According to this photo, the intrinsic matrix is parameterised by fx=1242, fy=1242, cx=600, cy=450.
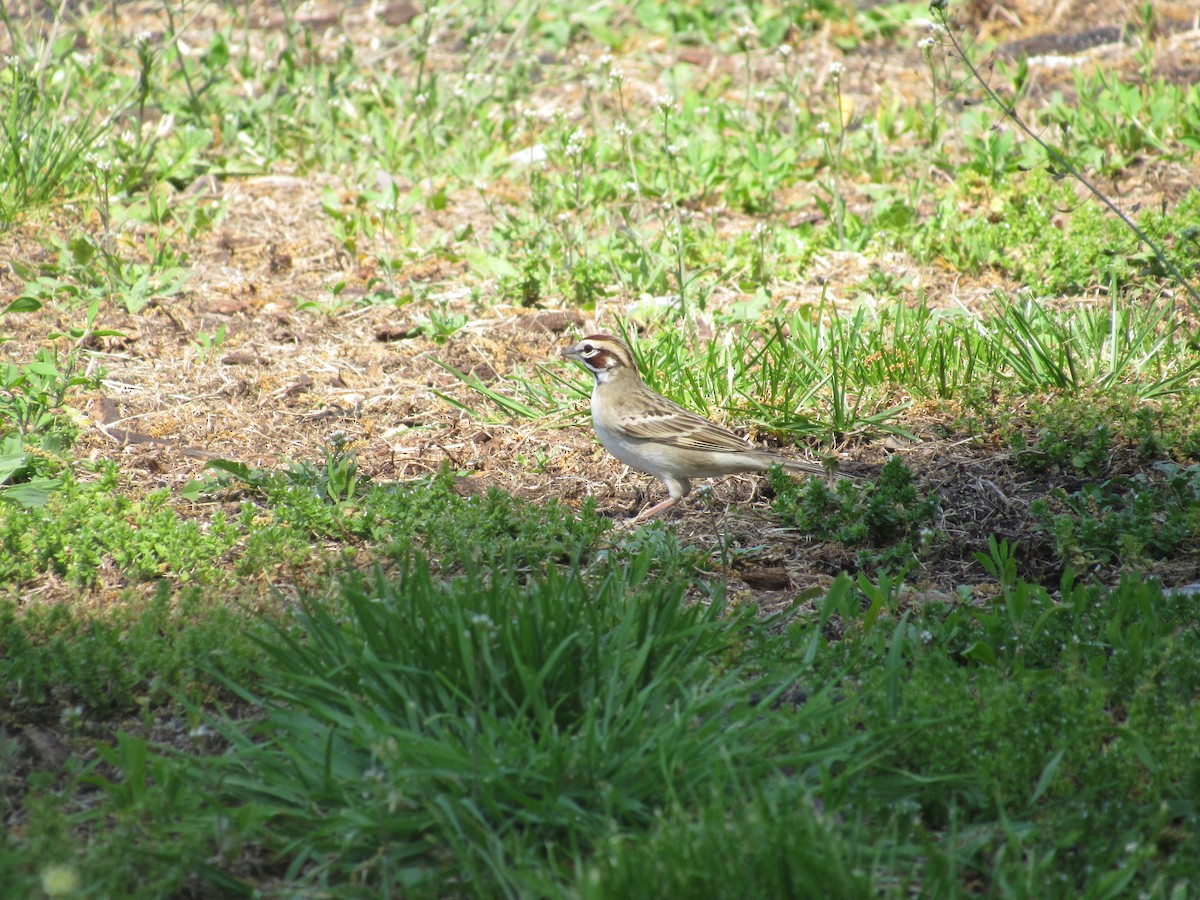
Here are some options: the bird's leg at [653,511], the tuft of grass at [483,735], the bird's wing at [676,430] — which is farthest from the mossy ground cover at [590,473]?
the bird's wing at [676,430]

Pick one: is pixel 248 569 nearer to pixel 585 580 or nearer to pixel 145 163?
pixel 585 580

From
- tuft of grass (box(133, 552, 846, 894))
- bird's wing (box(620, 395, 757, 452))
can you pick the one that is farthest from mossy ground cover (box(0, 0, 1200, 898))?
bird's wing (box(620, 395, 757, 452))

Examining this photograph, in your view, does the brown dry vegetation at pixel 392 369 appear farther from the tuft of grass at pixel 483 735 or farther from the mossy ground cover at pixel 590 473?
the tuft of grass at pixel 483 735

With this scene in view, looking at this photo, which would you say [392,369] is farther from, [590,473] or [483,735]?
[483,735]

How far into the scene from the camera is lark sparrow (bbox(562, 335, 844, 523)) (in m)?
6.11

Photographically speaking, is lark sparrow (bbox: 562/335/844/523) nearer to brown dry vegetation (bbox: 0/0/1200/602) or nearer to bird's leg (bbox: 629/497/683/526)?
bird's leg (bbox: 629/497/683/526)

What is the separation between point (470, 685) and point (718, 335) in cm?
410

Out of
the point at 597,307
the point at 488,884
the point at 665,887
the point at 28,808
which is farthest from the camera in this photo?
the point at 597,307

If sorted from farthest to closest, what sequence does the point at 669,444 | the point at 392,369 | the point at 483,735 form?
the point at 392,369 < the point at 669,444 < the point at 483,735

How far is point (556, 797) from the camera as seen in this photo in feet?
11.4

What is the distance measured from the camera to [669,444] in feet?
20.0

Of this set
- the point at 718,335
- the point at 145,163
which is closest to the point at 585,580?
the point at 718,335

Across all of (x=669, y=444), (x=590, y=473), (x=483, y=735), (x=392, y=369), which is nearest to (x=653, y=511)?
(x=669, y=444)

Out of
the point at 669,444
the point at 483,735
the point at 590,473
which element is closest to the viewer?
the point at 483,735
